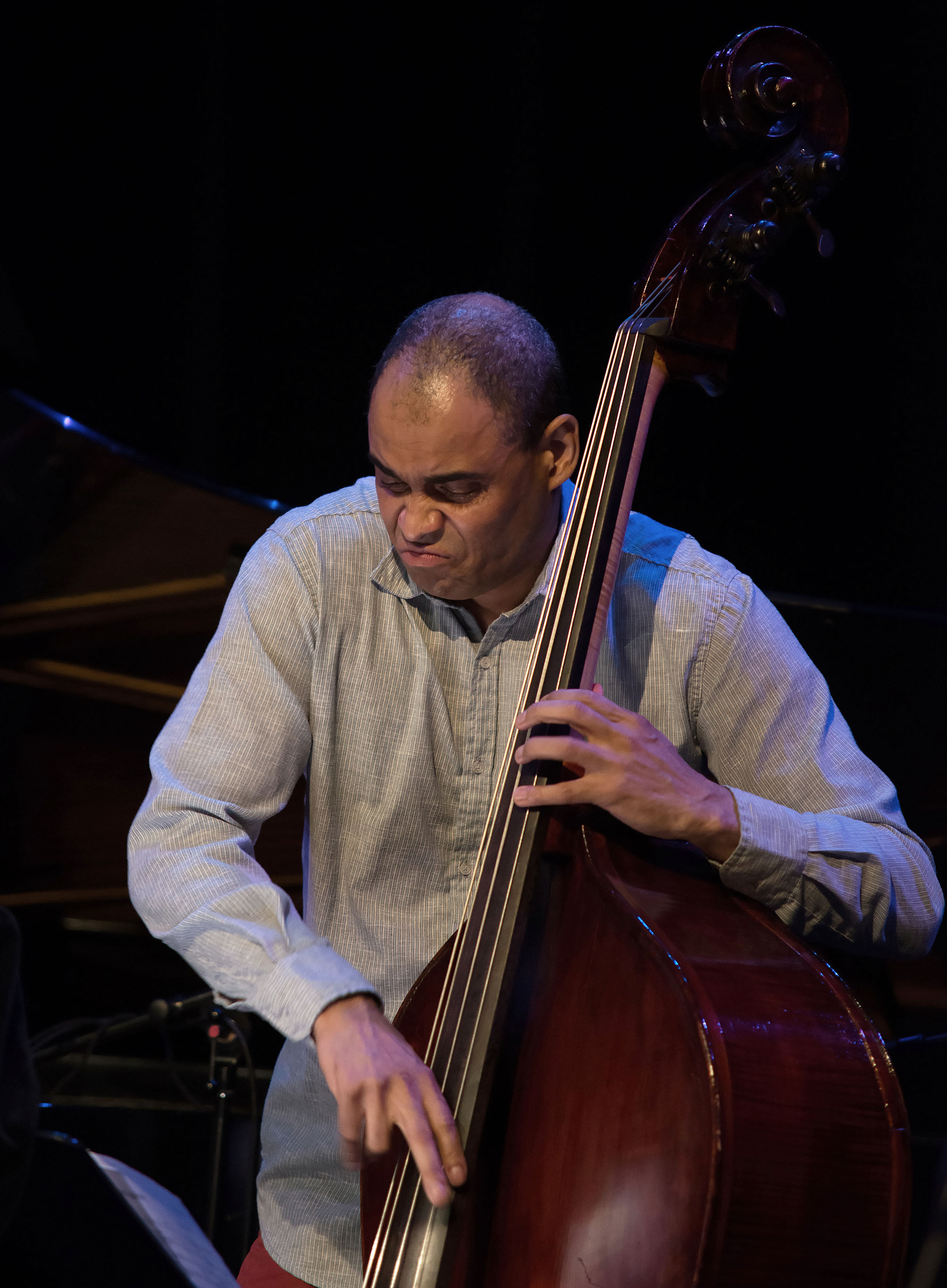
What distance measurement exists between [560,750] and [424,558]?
376mm

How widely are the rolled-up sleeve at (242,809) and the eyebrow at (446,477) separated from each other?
21cm

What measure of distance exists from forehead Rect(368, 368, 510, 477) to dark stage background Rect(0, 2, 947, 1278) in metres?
2.54

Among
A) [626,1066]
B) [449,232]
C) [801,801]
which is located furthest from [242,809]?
[449,232]

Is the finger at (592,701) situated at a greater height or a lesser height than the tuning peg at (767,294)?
lesser

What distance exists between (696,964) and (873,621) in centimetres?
197

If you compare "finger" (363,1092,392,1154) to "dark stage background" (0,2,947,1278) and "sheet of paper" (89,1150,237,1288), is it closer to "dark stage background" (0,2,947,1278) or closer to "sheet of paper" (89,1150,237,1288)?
"sheet of paper" (89,1150,237,1288)

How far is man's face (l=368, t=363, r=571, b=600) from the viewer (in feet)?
5.08

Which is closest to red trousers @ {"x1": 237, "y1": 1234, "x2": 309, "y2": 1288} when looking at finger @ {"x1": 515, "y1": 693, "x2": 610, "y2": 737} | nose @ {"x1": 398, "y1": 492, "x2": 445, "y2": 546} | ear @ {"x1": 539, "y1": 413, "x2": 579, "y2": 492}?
finger @ {"x1": 515, "y1": 693, "x2": 610, "y2": 737}

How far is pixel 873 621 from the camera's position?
3.01m

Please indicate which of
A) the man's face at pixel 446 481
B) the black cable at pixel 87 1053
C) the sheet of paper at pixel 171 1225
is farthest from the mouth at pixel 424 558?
the black cable at pixel 87 1053

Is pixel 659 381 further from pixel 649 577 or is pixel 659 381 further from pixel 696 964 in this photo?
pixel 696 964

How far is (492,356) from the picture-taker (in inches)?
63.4

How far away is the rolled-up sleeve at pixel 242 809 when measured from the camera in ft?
4.15

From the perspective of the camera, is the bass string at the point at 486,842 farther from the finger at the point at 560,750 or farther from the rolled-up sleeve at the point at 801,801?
the rolled-up sleeve at the point at 801,801
